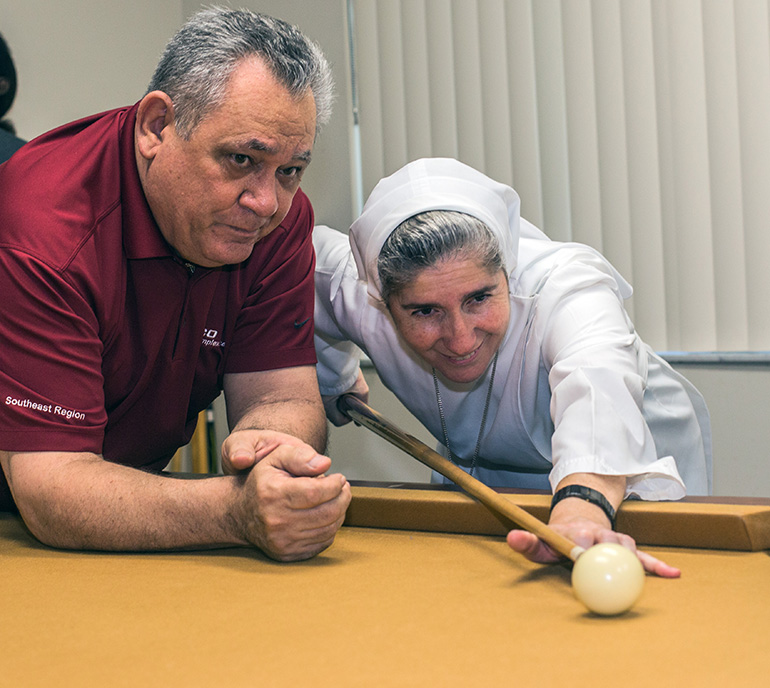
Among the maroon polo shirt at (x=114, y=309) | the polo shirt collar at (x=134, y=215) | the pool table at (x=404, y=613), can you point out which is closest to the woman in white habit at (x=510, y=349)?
the pool table at (x=404, y=613)

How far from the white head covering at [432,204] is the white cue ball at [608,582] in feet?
3.05

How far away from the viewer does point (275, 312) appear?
1901 mm

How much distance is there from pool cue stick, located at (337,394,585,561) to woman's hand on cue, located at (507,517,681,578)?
0.08 feet

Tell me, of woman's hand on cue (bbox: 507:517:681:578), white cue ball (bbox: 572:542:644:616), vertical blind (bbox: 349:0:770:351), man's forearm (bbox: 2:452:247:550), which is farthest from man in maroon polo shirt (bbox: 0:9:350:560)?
vertical blind (bbox: 349:0:770:351)

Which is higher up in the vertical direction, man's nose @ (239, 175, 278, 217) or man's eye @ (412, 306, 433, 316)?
man's nose @ (239, 175, 278, 217)

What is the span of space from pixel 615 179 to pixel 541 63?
2.02 feet

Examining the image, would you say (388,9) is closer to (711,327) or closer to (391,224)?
(711,327)

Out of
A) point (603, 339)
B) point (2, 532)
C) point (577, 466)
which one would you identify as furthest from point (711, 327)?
point (2, 532)

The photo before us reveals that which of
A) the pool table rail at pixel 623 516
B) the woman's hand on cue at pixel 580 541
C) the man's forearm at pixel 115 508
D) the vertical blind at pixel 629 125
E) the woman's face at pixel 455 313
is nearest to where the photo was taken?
the woman's hand on cue at pixel 580 541

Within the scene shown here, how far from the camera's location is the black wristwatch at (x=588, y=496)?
4.43 feet

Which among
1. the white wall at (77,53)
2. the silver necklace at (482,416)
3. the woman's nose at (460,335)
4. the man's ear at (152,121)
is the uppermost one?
the white wall at (77,53)

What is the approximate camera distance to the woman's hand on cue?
117 cm

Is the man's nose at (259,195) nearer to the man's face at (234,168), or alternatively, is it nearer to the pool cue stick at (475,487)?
the man's face at (234,168)

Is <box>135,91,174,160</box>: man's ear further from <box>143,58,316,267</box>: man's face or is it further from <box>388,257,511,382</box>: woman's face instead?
<box>388,257,511,382</box>: woman's face
